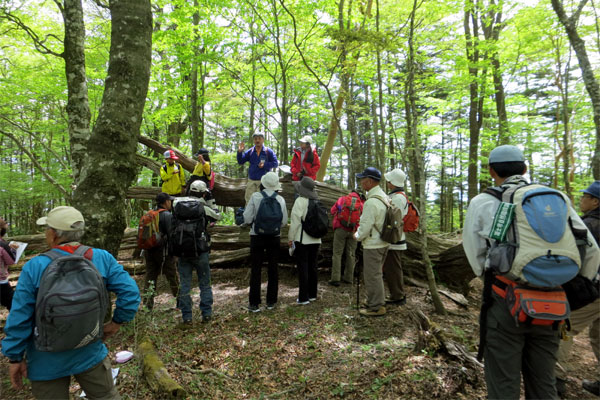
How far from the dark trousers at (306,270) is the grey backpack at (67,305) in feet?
12.7

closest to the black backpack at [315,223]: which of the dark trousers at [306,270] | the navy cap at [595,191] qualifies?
the dark trousers at [306,270]

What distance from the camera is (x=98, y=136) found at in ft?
10.7

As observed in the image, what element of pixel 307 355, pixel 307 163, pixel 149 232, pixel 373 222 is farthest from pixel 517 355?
pixel 307 163

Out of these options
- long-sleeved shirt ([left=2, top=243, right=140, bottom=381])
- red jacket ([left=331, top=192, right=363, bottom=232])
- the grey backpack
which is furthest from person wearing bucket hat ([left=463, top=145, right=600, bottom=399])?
red jacket ([left=331, top=192, right=363, bottom=232])

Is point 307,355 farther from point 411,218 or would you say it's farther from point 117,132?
point 117,132

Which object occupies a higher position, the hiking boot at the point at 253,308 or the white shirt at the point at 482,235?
the white shirt at the point at 482,235

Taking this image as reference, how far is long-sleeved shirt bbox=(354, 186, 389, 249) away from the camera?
495cm

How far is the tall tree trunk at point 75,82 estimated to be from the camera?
549cm

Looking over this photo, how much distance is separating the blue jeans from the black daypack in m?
1.02

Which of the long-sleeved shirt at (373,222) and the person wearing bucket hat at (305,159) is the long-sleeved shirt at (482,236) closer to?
the long-sleeved shirt at (373,222)

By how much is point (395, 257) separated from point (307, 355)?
2.62 m

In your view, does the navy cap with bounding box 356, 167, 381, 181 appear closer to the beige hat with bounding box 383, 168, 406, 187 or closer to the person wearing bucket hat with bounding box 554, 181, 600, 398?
the beige hat with bounding box 383, 168, 406, 187

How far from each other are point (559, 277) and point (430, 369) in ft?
6.24

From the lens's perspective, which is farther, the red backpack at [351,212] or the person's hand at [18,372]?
the red backpack at [351,212]
